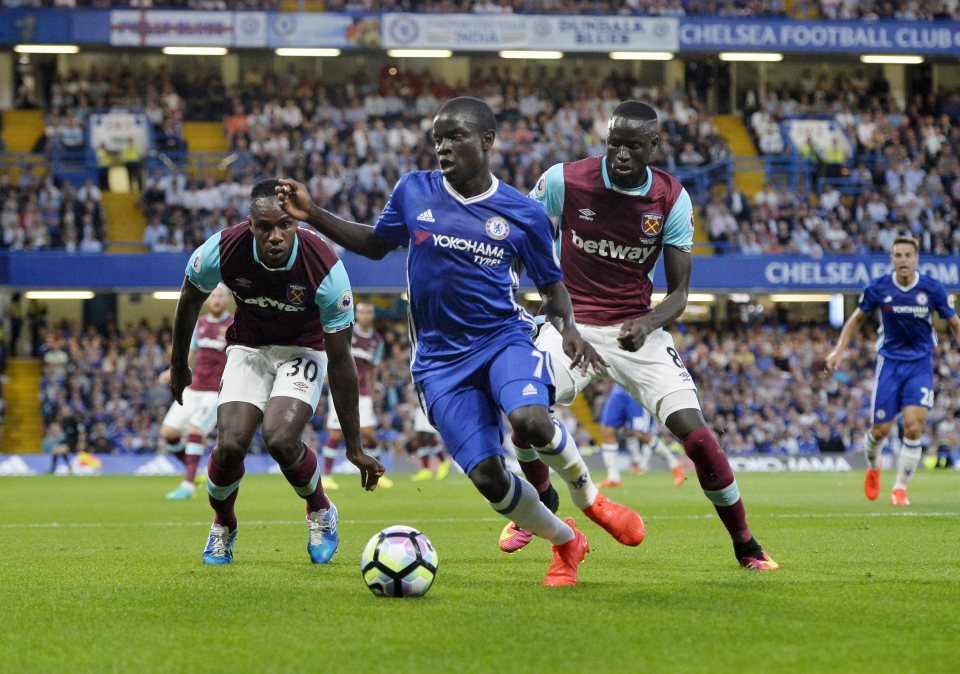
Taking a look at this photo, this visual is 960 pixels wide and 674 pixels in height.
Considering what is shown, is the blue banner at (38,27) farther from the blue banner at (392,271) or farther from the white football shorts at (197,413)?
the white football shorts at (197,413)

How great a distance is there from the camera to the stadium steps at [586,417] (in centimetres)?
3328

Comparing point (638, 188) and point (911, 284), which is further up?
point (638, 188)

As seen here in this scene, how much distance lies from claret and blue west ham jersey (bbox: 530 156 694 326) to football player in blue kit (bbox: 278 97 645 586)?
1.28 metres

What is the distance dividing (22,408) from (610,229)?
26.6 meters

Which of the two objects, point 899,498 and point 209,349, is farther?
point 209,349

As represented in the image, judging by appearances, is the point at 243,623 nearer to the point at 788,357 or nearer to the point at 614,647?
the point at 614,647

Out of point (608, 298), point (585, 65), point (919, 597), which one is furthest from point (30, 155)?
point (919, 597)

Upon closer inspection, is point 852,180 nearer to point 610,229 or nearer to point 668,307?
point 610,229

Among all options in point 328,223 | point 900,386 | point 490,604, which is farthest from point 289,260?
point 900,386

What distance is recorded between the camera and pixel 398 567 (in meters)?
6.73

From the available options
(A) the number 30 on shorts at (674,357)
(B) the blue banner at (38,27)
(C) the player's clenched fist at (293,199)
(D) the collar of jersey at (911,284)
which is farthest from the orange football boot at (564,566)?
(B) the blue banner at (38,27)

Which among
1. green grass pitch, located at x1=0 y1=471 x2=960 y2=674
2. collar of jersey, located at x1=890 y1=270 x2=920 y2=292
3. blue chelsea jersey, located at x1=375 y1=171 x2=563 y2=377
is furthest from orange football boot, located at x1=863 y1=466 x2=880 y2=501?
blue chelsea jersey, located at x1=375 y1=171 x2=563 y2=377

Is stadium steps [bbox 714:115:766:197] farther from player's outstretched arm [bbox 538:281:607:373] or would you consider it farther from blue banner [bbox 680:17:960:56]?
player's outstretched arm [bbox 538:281:607:373]

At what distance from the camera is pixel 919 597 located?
262 inches
